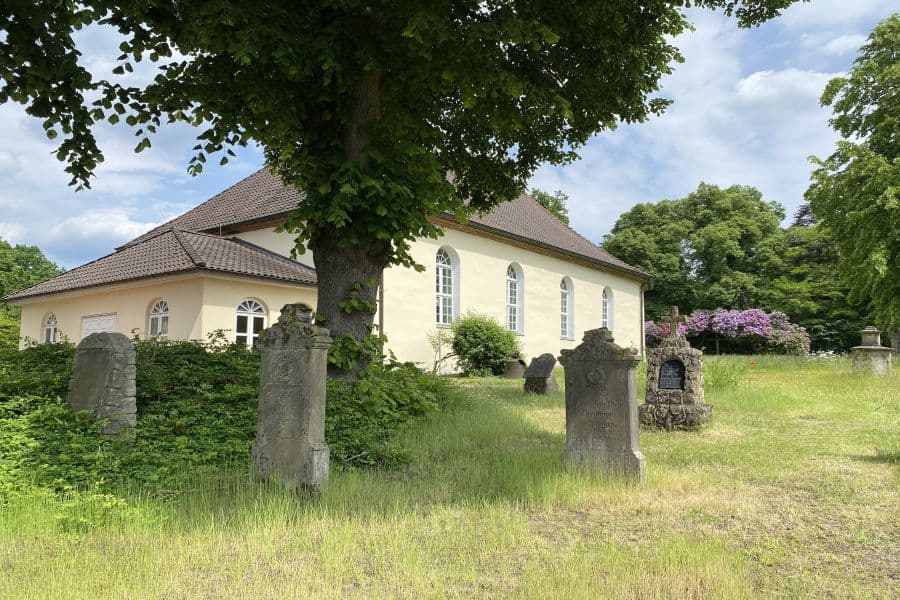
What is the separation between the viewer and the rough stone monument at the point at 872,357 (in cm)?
1667

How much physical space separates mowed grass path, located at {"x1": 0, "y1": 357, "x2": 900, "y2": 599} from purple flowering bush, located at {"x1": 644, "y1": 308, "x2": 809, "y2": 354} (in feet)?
95.8

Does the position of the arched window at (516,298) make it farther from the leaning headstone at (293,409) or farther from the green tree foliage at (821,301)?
the green tree foliage at (821,301)

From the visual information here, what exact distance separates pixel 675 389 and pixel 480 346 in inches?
451

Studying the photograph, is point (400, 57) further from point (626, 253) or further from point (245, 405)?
point (626, 253)

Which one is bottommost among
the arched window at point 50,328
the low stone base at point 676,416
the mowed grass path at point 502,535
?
the mowed grass path at point 502,535

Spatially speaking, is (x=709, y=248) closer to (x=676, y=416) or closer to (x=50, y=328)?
(x=676, y=416)

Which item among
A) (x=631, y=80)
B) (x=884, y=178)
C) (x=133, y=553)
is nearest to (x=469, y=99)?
(x=631, y=80)

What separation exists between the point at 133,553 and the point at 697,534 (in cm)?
370

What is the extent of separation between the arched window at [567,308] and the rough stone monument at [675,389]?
18135 mm

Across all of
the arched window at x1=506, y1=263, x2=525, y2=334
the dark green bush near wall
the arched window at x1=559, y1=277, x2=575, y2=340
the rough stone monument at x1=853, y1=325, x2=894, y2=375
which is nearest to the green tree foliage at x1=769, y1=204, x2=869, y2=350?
the arched window at x1=559, y1=277, x2=575, y2=340

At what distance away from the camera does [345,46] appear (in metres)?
8.56

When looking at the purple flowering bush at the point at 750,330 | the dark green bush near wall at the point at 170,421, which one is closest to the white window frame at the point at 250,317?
the dark green bush near wall at the point at 170,421

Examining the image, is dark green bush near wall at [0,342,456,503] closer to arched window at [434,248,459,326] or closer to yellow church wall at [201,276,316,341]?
yellow church wall at [201,276,316,341]

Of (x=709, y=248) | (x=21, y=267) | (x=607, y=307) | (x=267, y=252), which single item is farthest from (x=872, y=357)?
(x=21, y=267)
